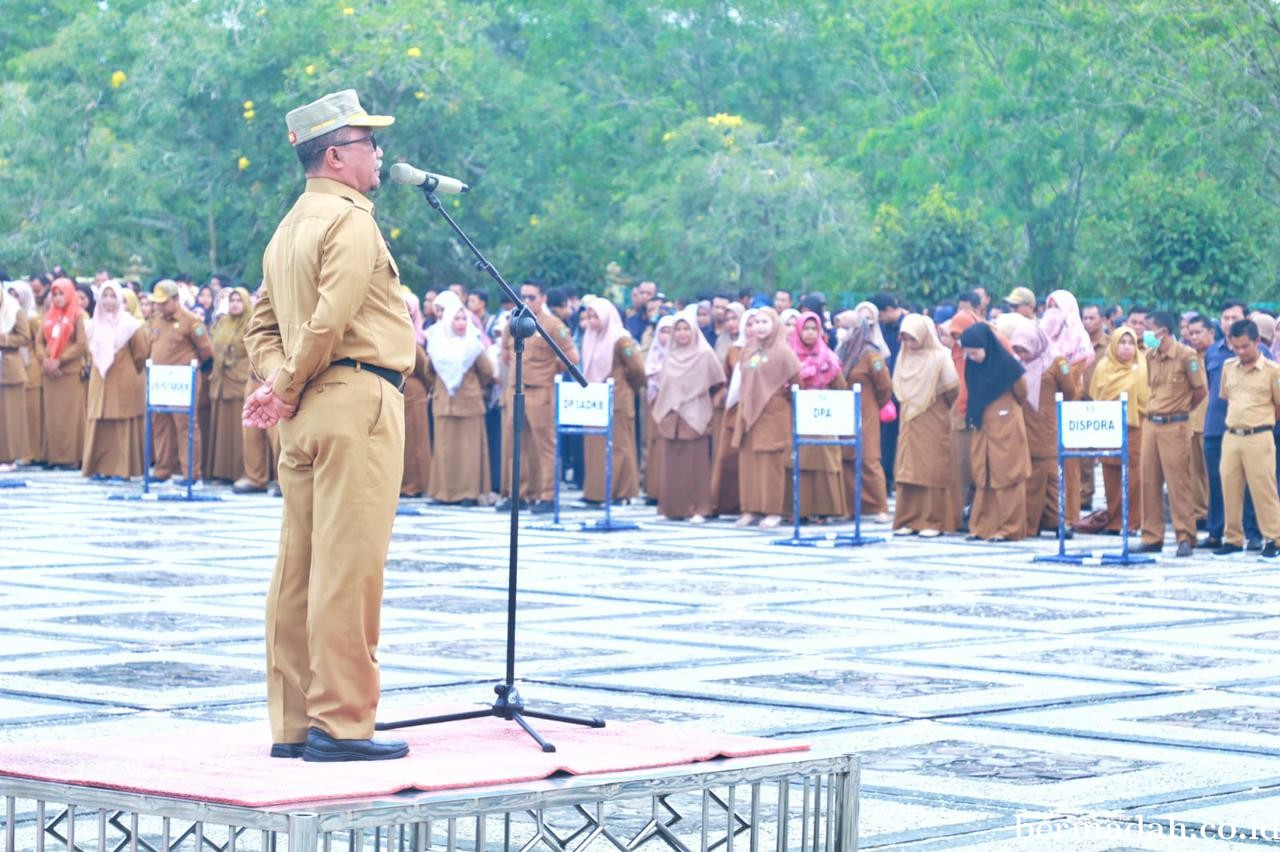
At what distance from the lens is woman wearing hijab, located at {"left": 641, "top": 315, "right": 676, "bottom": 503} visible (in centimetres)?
2242

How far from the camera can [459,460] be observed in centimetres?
2233

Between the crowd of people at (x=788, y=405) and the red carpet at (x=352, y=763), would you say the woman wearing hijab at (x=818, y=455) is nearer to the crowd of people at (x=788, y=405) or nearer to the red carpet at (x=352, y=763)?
the crowd of people at (x=788, y=405)

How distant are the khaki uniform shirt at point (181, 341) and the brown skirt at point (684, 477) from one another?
5291 mm

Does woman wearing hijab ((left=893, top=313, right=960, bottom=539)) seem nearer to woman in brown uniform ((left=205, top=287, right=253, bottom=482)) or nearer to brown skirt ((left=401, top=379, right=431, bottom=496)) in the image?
brown skirt ((left=401, top=379, right=431, bottom=496))

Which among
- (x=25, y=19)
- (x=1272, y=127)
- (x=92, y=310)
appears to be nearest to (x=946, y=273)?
(x=1272, y=127)

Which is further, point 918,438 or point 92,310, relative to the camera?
point 92,310

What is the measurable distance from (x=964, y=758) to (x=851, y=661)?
2.73m

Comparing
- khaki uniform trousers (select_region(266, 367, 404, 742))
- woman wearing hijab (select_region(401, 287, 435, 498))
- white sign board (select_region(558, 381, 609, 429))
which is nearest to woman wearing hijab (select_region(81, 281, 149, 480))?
woman wearing hijab (select_region(401, 287, 435, 498))

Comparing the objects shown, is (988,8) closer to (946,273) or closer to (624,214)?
(624,214)

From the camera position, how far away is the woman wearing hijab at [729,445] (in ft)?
67.7

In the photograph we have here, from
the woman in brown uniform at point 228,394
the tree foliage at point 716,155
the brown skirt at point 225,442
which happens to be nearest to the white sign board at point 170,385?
the woman in brown uniform at point 228,394

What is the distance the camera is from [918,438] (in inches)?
765

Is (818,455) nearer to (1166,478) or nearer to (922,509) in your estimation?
(922,509)

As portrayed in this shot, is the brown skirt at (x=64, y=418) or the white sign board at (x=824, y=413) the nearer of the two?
the white sign board at (x=824, y=413)
